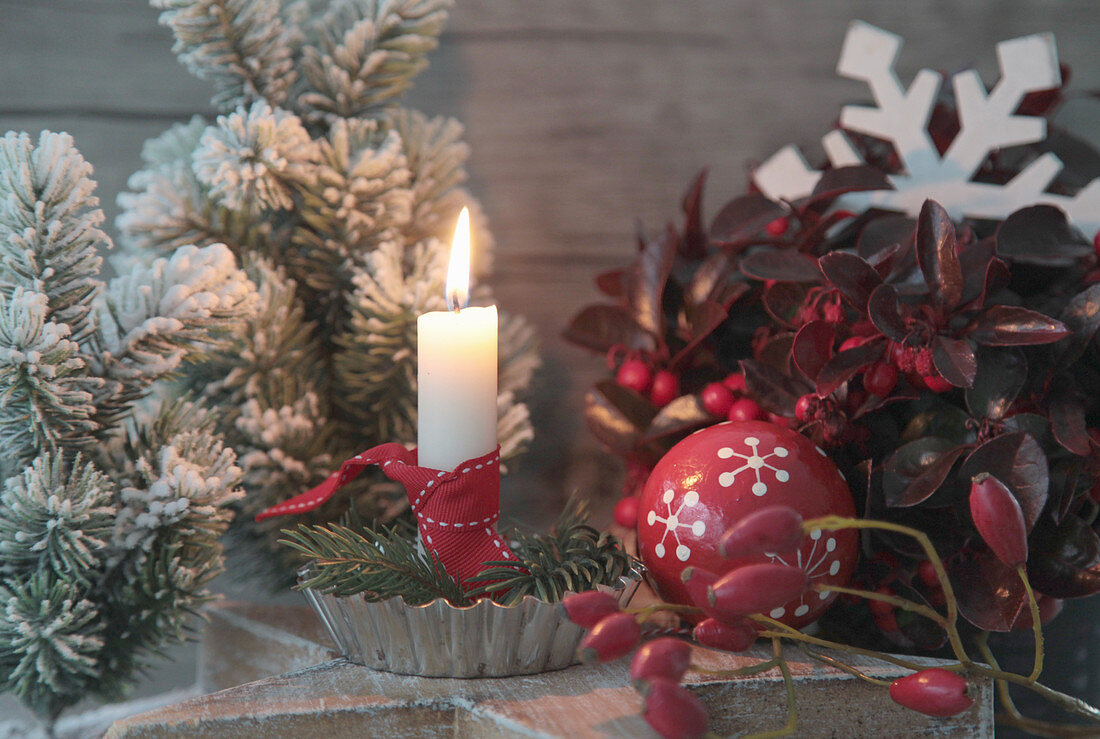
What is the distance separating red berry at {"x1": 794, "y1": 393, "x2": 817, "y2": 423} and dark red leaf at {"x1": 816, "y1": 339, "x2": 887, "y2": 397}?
0.02 metres

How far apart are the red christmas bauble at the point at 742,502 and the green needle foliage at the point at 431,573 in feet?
0.13

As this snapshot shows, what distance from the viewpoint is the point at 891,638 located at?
1.97 feet

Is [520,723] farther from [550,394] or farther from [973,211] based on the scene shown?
[973,211]

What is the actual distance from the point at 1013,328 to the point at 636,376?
308 mm

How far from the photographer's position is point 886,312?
20.6 inches

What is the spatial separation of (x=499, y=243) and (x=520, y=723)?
563 mm

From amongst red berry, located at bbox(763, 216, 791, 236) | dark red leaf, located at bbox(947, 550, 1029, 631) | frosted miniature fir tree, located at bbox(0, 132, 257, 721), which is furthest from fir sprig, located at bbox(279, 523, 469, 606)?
red berry, located at bbox(763, 216, 791, 236)

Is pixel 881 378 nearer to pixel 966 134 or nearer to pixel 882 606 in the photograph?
pixel 882 606

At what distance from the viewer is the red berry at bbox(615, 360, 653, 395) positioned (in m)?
0.73

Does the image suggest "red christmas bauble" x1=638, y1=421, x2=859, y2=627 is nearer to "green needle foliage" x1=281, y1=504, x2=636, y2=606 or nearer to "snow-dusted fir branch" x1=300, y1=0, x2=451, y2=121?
"green needle foliage" x1=281, y1=504, x2=636, y2=606

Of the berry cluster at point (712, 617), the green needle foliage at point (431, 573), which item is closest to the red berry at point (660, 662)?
the berry cluster at point (712, 617)

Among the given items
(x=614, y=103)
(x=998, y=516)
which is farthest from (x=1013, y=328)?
(x=614, y=103)

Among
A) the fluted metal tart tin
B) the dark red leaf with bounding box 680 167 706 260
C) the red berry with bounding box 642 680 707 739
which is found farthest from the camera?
the dark red leaf with bounding box 680 167 706 260

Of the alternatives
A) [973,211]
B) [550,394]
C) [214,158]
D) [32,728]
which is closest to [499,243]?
[550,394]
